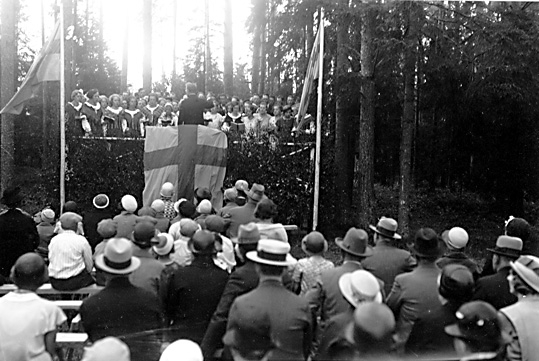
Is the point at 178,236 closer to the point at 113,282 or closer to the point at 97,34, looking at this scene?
the point at 113,282

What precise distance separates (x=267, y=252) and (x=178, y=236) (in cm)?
306

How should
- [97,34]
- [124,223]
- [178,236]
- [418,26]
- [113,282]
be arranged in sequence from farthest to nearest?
[97,34], [418,26], [124,223], [178,236], [113,282]

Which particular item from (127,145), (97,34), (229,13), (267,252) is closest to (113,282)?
(267,252)

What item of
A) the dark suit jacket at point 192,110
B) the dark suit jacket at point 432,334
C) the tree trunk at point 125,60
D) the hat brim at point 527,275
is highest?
the tree trunk at point 125,60

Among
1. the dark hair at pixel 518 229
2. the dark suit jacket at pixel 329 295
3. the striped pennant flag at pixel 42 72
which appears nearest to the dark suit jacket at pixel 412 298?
the dark suit jacket at pixel 329 295

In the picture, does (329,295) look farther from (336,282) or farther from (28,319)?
(28,319)

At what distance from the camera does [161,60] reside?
1689 inches

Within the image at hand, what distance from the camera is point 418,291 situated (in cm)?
491

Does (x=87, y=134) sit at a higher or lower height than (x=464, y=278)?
higher

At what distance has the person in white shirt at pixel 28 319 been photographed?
4410 mm

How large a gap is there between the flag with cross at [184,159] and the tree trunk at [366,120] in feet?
14.5

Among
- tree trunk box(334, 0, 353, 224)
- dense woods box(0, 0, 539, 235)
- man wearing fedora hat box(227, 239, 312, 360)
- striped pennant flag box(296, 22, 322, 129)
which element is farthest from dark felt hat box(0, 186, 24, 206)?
tree trunk box(334, 0, 353, 224)

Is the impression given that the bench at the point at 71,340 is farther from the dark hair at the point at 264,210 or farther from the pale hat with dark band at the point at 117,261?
the dark hair at the point at 264,210

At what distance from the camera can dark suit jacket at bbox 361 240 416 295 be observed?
5969 mm
